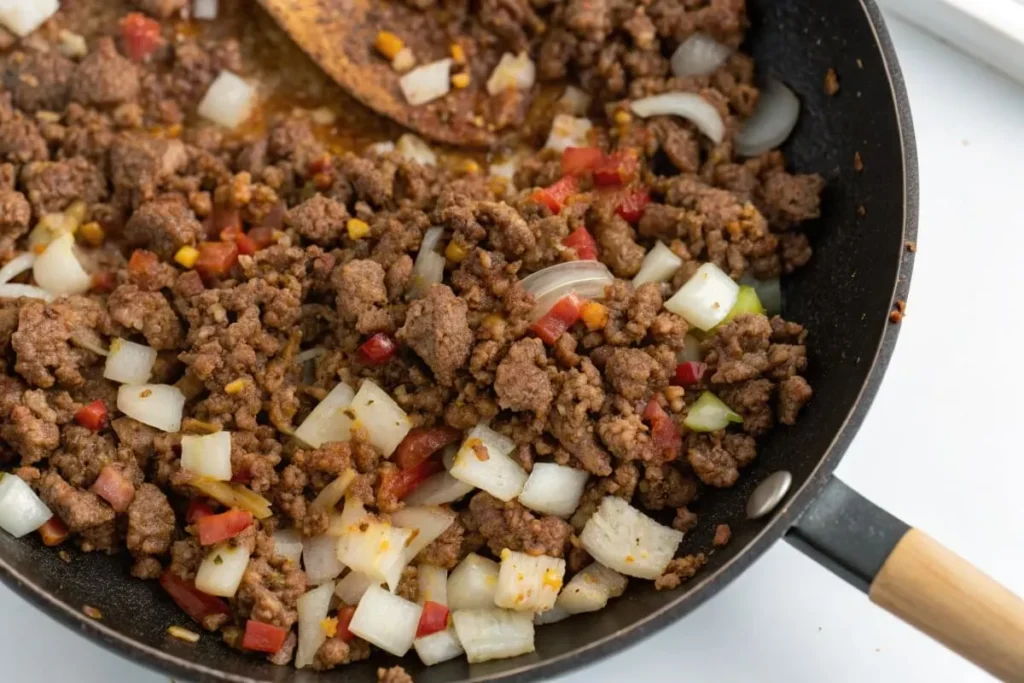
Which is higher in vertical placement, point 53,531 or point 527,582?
point 527,582

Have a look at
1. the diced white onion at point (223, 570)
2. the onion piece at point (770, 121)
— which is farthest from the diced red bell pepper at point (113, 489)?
the onion piece at point (770, 121)

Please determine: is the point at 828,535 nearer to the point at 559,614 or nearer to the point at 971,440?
the point at 559,614

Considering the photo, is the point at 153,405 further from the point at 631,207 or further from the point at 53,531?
the point at 631,207

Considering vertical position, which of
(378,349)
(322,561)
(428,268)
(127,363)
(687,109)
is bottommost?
(322,561)

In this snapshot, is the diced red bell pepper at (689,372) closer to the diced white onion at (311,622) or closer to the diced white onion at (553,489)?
the diced white onion at (553,489)

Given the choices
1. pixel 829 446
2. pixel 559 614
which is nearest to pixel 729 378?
pixel 829 446

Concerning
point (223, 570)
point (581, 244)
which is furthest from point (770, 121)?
point (223, 570)
